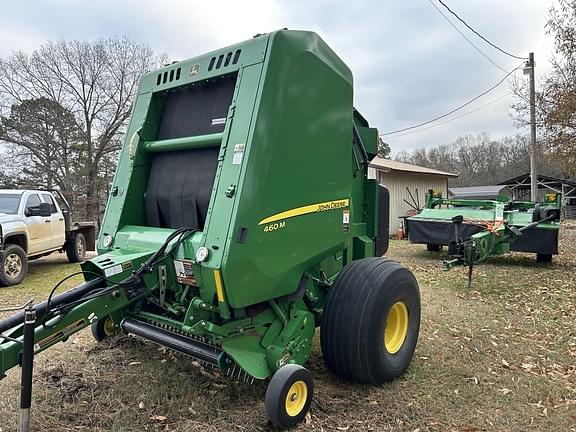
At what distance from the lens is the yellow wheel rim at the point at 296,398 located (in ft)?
9.40

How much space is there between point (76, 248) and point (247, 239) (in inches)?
375

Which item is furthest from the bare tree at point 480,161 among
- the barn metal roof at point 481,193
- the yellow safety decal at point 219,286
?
the yellow safety decal at point 219,286

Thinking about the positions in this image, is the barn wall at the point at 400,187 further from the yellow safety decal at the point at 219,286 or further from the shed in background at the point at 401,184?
the yellow safety decal at the point at 219,286

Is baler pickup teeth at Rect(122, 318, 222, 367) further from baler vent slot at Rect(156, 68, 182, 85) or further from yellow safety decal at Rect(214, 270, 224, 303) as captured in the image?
baler vent slot at Rect(156, 68, 182, 85)

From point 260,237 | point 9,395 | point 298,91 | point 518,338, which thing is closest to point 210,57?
point 298,91

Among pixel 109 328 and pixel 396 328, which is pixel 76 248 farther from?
pixel 396 328

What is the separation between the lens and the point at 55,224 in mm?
9820

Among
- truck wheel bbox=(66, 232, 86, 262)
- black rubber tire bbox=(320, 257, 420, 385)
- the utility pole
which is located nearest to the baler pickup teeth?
black rubber tire bbox=(320, 257, 420, 385)

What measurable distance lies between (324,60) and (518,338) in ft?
12.3

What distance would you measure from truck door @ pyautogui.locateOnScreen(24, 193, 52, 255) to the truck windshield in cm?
17

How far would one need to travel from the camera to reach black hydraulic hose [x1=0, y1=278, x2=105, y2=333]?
8.44 ft

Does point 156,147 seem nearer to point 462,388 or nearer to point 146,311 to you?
point 146,311

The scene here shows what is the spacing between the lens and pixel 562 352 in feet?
14.8

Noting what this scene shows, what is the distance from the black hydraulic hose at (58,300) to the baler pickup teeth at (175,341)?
0.57 meters
